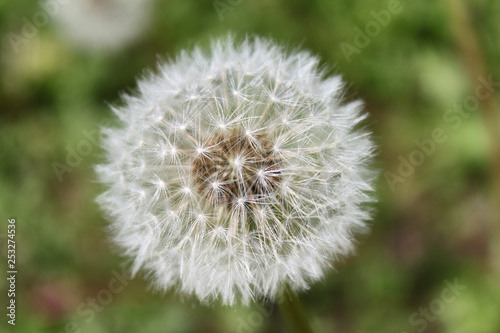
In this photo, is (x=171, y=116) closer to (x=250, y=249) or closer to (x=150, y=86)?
(x=150, y=86)

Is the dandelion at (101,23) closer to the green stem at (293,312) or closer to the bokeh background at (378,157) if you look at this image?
A: the bokeh background at (378,157)

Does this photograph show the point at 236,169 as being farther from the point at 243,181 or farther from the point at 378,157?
the point at 378,157

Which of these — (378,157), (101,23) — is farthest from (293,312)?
(101,23)

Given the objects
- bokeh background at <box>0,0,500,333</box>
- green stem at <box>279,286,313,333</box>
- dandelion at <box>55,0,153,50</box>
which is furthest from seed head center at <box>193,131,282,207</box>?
dandelion at <box>55,0,153,50</box>

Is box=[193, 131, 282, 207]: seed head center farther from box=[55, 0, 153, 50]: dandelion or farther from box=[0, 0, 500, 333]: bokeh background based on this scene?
box=[55, 0, 153, 50]: dandelion

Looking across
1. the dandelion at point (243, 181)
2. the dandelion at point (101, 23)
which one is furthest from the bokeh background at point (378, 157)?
the dandelion at point (243, 181)

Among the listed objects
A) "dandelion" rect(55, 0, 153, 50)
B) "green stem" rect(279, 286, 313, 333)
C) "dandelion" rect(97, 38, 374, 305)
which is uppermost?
"dandelion" rect(55, 0, 153, 50)

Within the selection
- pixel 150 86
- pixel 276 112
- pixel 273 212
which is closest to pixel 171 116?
pixel 150 86
